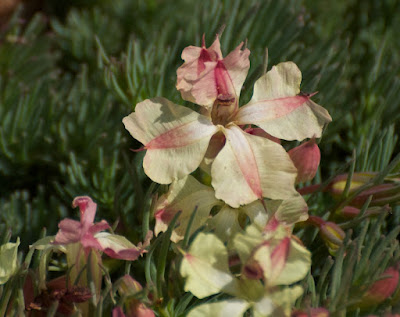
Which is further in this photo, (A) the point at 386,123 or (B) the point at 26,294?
(A) the point at 386,123

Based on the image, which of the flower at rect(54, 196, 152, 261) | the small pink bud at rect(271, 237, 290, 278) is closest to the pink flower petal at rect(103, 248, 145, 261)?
the flower at rect(54, 196, 152, 261)

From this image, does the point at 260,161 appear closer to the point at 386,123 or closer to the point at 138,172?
the point at 138,172

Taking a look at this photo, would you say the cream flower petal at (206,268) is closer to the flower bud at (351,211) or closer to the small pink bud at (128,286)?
the small pink bud at (128,286)

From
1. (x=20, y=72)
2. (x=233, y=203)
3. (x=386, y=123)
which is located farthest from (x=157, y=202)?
(x=20, y=72)

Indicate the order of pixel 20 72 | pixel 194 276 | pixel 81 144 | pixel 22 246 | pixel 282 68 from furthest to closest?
pixel 20 72, pixel 81 144, pixel 22 246, pixel 282 68, pixel 194 276

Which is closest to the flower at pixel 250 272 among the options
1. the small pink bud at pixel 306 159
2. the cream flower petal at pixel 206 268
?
the cream flower petal at pixel 206 268

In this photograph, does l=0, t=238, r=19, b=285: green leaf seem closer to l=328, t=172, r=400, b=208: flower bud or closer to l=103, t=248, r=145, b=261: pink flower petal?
l=103, t=248, r=145, b=261: pink flower petal
